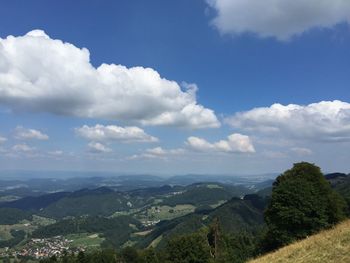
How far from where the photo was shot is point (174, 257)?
89938mm

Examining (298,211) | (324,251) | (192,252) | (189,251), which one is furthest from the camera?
(189,251)

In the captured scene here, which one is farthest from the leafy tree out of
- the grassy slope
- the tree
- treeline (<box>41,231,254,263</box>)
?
the grassy slope

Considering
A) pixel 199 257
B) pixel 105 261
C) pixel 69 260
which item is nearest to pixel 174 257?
pixel 199 257

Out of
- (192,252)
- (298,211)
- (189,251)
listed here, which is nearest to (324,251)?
(298,211)

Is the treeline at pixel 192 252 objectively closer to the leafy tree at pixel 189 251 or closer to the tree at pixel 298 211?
the leafy tree at pixel 189 251

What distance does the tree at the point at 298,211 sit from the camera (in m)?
→ 54.6

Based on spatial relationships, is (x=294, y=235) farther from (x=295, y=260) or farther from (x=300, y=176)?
(x=295, y=260)

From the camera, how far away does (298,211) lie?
54.8 m

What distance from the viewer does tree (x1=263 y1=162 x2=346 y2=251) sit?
179 ft

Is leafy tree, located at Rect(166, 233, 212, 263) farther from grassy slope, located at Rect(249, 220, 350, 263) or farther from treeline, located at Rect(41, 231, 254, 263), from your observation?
grassy slope, located at Rect(249, 220, 350, 263)

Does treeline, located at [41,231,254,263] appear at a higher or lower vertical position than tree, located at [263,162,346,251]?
lower

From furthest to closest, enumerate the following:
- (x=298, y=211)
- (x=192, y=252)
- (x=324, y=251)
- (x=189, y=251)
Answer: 1. (x=189, y=251)
2. (x=192, y=252)
3. (x=298, y=211)
4. (x=324, y=251)

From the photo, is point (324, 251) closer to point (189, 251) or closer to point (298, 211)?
point (298, 211)

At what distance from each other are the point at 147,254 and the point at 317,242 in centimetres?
11344
